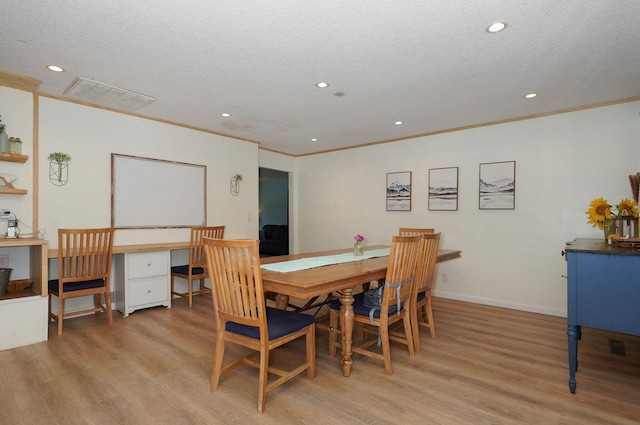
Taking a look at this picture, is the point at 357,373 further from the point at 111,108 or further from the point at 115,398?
the point at 111,108

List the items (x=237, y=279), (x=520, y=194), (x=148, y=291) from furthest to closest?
(x=520, y=194) → (x=148, y=291) → (x=237, y=279)

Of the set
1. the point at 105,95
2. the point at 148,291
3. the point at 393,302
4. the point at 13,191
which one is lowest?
the point at 148,291

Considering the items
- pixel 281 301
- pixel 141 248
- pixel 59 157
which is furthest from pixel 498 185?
pixel 59 157

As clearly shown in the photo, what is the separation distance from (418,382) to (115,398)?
1.91 metres

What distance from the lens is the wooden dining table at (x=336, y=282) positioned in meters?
1.83

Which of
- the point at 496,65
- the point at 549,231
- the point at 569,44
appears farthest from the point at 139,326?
the point at 549,231

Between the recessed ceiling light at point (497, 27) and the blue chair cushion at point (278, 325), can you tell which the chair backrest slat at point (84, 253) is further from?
the recessed ceiling light at point (497, 27)

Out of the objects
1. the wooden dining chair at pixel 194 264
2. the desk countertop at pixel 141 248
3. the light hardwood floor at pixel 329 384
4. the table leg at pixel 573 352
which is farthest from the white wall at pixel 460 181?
the table leg at pixel 573 352

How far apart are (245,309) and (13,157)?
2813 mm

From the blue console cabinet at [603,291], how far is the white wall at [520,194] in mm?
1957

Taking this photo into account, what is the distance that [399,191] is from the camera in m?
4.89

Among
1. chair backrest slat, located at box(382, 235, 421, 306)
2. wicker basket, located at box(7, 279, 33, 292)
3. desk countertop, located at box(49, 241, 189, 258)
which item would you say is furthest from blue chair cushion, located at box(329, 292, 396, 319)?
wicker basket, located at box(7, 279, 33, 292)

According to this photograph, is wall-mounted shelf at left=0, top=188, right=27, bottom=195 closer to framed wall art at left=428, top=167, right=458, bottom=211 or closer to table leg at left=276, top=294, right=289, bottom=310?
table leg at left=276, top=294, right=289, bottom=310

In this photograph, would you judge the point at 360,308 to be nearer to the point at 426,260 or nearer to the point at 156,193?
the point at 426,260
